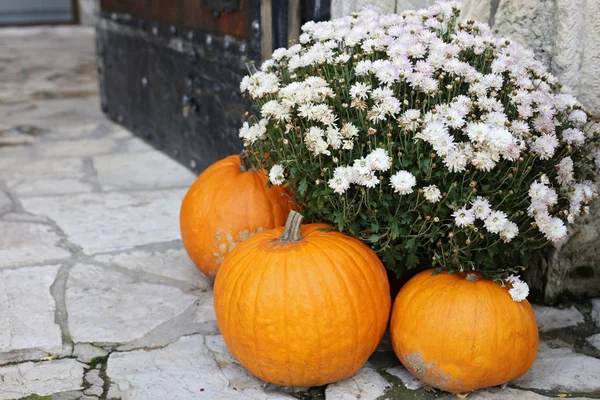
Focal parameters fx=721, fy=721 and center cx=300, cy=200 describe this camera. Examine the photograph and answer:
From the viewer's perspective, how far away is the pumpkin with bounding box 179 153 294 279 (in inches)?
104

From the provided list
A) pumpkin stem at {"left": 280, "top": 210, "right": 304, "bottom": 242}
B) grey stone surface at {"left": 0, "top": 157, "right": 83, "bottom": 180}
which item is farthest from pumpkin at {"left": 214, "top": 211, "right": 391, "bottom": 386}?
grey stone surface at {"left": 0, "top": 157, "right": 83, "bottom": 180}

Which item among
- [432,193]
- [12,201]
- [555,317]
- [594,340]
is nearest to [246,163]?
[432,193]

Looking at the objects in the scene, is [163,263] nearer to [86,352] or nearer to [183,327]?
[183,327]

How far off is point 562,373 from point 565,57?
1034 millimetres

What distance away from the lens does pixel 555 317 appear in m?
2.61

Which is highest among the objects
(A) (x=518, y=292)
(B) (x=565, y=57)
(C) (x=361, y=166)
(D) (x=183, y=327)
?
(B) (x=565, y=57)

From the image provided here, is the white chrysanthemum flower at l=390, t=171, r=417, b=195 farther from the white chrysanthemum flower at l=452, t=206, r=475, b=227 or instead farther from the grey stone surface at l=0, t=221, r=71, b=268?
the grey stone surface at l=0, t=221, r=71, b=268

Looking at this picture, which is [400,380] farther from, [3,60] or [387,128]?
[3,60]

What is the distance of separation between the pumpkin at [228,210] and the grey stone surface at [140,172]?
142 centimetres

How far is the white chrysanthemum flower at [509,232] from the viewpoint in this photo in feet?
6.72

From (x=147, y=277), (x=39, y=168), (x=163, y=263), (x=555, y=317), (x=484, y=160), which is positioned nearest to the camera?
(x=484, y=160)

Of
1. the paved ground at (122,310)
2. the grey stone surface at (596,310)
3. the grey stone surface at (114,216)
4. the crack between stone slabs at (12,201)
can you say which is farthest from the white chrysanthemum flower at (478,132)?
the crack between stone slabs at (12,201)

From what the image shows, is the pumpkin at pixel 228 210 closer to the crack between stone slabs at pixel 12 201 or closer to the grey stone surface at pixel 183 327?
the grey stone surface at pixel 183 327

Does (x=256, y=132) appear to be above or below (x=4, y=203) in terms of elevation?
above
